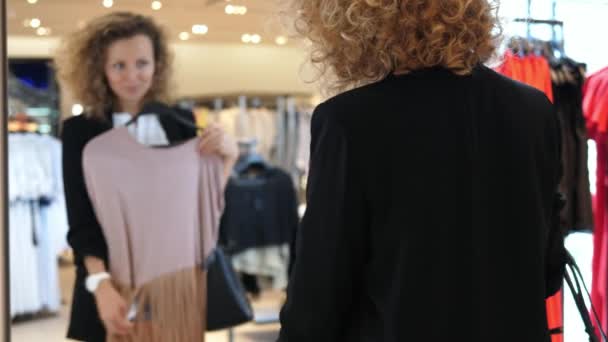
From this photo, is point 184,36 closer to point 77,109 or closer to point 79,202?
point 77,109

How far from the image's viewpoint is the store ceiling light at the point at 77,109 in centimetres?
178

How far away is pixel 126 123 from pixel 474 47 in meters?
1.01

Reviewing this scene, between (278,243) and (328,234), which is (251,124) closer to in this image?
(278,243)

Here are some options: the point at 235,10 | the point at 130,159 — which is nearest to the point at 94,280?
the point at 130,159

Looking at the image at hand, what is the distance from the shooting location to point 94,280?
1.77 m

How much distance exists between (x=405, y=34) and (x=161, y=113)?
0.95 m

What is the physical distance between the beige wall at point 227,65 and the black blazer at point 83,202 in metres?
0.15

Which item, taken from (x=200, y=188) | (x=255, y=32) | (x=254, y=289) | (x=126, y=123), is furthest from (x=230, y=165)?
(x=254, y=289)

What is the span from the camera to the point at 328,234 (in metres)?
0.95

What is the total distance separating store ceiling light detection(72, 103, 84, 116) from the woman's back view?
101 centimetres

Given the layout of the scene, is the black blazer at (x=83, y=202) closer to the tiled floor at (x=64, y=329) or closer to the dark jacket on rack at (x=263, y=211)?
the tiled floor at (x=64, y=329)

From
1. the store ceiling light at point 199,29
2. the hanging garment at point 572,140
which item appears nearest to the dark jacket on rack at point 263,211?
the store ceiling light at point 199,29

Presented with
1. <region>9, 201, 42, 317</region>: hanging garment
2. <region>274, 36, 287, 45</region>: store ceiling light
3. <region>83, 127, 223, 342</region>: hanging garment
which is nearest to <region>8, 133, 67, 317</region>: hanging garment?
<region>9, 201, 42, 317</region>: hanging garment

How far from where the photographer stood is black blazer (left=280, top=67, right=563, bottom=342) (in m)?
0.94
